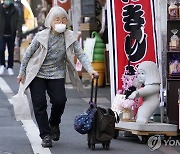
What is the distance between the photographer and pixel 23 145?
32.8 feet

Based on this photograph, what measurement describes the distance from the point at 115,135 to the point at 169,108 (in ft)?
2.73

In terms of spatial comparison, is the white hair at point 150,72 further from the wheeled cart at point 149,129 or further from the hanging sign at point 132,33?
the wheeled cart at point 149,129

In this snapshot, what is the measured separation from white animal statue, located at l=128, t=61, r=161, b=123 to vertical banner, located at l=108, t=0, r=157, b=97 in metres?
0.39

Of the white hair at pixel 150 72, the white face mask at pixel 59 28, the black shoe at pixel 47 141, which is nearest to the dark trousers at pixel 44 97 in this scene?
the black shoe at pixel 47 141

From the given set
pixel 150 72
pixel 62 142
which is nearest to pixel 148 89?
pixel 150 72

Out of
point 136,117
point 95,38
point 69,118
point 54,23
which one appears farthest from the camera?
point 95,38

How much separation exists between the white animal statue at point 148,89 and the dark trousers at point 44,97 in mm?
1004

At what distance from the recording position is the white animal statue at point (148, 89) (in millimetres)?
10312

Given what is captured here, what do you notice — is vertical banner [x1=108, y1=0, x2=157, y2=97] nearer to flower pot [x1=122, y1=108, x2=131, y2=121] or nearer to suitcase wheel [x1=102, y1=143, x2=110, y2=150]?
flower pot [x1=122, y1=108, x2=131, y2=121]

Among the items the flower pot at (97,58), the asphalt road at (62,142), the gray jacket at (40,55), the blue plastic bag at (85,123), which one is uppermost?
the gray jacket at (40,55)

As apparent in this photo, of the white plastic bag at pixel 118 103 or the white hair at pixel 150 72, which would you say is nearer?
the white hair at pixel 150 72

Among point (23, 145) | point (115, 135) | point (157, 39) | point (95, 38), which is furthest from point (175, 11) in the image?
point (95, 38)

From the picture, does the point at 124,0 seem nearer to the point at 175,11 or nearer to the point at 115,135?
the point at 175,11

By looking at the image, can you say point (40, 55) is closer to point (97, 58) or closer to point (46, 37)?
point (46, 37)
